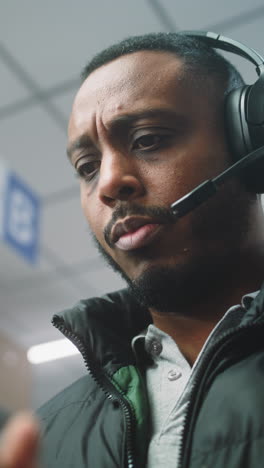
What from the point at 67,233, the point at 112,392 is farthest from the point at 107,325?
the point at 67,233

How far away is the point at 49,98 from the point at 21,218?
1.66ft

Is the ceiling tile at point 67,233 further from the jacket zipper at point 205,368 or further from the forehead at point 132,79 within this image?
the jacket zipper at point 205,368

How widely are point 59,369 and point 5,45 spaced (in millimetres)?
3420

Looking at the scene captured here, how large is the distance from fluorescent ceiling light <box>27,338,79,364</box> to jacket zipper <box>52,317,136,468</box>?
3471mm

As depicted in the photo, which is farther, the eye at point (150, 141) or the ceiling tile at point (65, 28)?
the ceiling tile at point (65, 28)

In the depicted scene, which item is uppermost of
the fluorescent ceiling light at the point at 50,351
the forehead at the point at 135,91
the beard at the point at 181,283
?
the fluorescent ceiling light at the point at 50,351

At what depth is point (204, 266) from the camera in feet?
2.23

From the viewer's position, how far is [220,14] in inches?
66.2

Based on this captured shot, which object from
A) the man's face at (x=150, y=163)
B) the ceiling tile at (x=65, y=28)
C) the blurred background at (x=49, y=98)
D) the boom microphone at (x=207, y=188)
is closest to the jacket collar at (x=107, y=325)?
the man's face at (x=150, y=163)

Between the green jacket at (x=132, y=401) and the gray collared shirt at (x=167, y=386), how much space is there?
0.05 ft

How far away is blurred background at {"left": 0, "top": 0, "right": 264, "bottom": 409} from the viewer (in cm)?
166

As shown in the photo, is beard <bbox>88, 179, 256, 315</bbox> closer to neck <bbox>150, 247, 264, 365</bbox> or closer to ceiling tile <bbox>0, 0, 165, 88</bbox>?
neck <bbox>150, 247, 264, 365</bbox>

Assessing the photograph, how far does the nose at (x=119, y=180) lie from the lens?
2.17 feet

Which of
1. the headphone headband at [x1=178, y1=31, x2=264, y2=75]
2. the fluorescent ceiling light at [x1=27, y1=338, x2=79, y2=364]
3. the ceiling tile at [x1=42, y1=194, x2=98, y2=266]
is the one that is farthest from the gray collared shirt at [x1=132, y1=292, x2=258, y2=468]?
the fluorescent ceiling light at [x1=27, y1=338, x2=79, y2=364]
